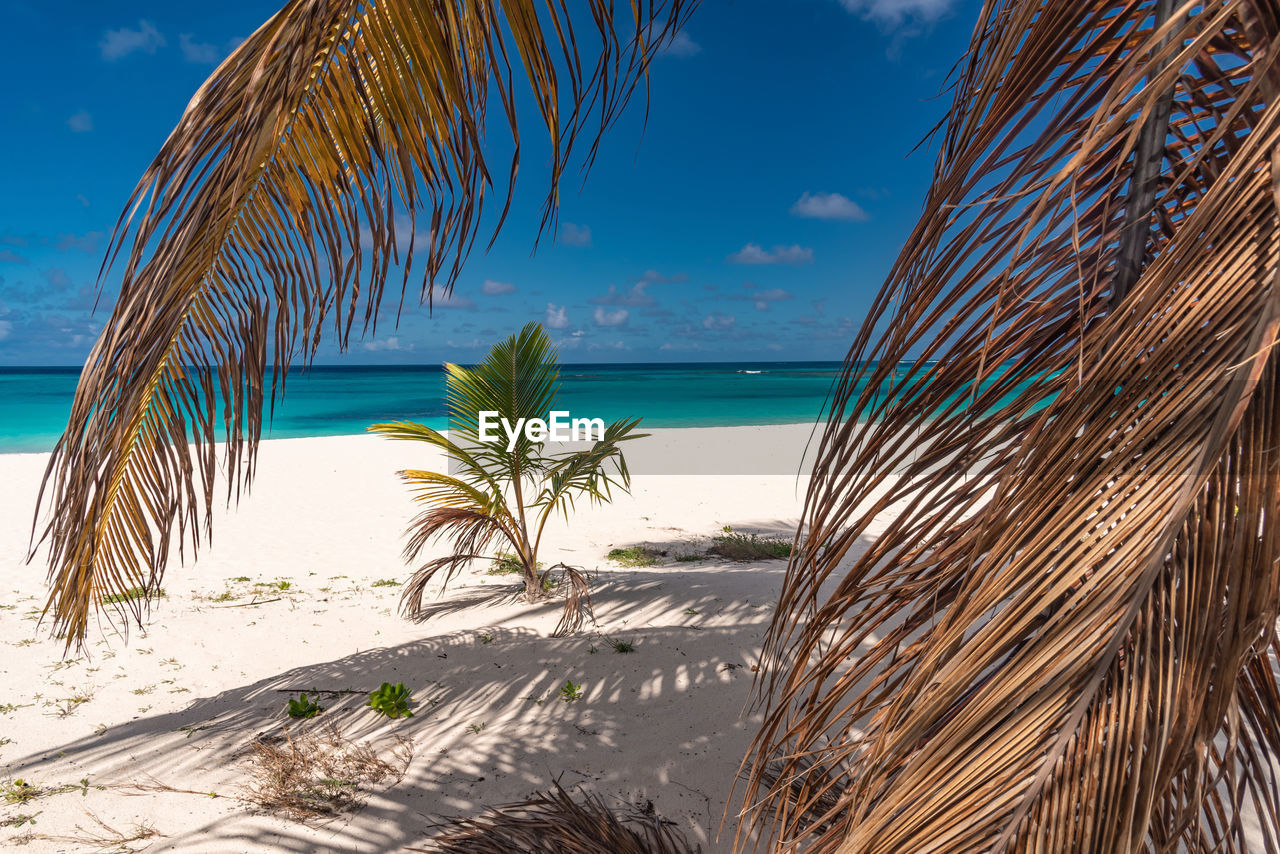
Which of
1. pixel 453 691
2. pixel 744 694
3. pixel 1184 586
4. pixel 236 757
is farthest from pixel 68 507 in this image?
pixel 744 694

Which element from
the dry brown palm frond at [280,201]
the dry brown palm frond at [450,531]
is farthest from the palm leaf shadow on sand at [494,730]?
the dry brown palm frond at [280,201]

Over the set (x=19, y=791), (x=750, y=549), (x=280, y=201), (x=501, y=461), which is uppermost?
(x=280, y=201)

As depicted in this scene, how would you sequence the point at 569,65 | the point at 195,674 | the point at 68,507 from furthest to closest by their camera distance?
the point at 195,674 < the point at 68,507 < the point at 569,65

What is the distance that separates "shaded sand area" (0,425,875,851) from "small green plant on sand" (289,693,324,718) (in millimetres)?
61

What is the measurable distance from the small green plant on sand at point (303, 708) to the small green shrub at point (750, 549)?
4278mm

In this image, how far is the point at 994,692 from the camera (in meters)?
0.66

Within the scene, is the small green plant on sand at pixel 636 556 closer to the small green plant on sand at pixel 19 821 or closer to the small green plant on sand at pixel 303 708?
the small green plant on sand at pixel 303 708

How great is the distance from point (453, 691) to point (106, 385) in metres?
2.75

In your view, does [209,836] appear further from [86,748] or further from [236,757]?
[86,748]

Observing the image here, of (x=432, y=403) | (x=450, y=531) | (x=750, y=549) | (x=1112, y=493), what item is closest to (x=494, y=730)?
(x=450, y=531)

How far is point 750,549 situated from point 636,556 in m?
1.25

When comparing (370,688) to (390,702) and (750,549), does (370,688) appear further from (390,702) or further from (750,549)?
(750,549)

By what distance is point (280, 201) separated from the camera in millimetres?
1723

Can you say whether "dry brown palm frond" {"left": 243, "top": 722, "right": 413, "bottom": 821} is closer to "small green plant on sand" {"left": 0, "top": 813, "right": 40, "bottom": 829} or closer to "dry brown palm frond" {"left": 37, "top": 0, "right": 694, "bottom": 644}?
"small green plant on sand" {"left": 0, "top": 813, "right": 40, "bottom": 829}
